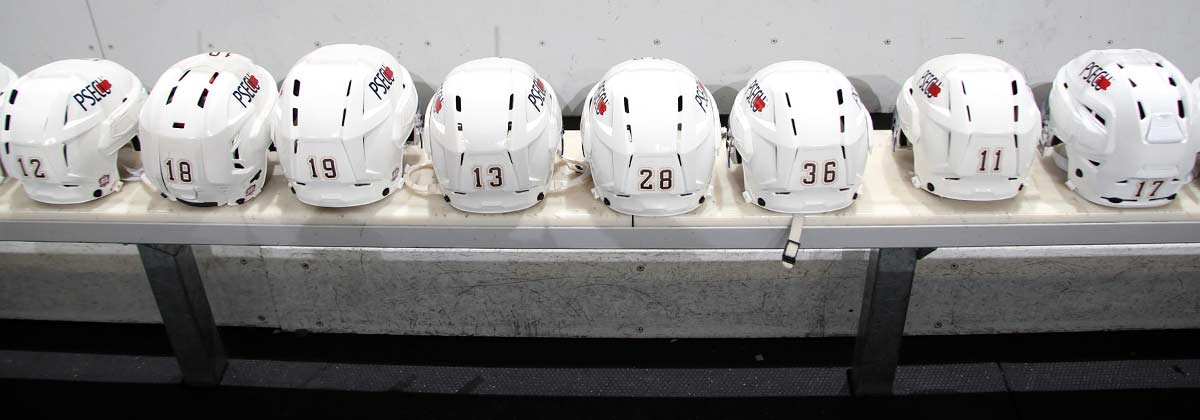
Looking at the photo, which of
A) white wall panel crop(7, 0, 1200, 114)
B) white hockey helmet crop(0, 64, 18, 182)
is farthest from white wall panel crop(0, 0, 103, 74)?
white hockey helmet crop(0, 64, 18, 182)

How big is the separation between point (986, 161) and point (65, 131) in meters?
2.32

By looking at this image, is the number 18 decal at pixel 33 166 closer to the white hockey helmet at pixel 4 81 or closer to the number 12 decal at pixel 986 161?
the white hockey helmet at pixel 4 81

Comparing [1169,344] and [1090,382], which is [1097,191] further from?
[1169,344]

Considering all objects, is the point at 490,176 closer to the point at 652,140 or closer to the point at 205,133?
the point at 652,140

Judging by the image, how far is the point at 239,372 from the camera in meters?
2.80

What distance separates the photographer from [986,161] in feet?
6.54

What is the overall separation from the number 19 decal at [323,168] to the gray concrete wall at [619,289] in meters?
0.80

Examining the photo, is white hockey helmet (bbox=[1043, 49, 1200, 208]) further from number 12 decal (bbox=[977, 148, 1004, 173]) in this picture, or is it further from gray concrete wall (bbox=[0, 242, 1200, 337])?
gray concrete wall (bbox=[0, 242, 1200, 337])

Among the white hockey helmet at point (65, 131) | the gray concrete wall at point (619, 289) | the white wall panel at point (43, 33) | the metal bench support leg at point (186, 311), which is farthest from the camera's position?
the gray concrete wall at point (619, 289)

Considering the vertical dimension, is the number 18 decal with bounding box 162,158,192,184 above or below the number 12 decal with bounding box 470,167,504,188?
above

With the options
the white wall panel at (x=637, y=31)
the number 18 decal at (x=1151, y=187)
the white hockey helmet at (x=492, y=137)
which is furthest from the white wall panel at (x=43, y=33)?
the number 18 decal at (x=1151, y=187)

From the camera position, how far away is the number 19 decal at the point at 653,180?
6.42 ft

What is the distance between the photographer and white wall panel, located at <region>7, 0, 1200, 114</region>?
2461 mm

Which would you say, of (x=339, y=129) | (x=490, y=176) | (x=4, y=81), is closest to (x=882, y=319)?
(x=490, y=176)
